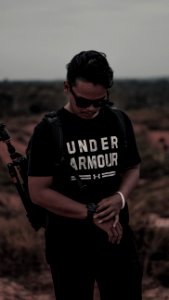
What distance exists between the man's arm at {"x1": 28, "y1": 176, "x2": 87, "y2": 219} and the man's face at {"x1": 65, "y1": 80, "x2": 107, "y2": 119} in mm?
306

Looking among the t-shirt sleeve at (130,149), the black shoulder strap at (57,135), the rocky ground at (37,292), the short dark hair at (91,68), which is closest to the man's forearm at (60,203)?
the black shoulder strap at (57,135)

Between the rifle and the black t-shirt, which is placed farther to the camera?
the rifle

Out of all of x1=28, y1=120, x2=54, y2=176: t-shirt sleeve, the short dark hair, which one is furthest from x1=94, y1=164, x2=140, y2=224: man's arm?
the short dark hair

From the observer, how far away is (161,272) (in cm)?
531

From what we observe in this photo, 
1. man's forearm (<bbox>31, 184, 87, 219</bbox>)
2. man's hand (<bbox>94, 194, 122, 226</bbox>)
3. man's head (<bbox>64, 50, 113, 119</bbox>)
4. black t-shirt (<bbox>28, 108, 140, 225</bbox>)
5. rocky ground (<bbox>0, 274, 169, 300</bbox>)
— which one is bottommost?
rocky ground (<bbox>0, 274, 169, 300</bbox>)

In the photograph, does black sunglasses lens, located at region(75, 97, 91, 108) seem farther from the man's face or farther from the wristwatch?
the wristwatch

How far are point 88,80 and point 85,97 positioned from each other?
7 centimetres

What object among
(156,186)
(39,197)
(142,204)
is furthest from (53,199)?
(156,186)

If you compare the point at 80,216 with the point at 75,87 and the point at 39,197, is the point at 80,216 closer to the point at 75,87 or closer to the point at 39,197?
the point at 39,197

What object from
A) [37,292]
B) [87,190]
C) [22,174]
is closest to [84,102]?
[87,190]

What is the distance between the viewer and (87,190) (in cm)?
264

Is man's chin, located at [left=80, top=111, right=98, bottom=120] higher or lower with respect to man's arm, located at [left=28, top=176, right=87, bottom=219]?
higher

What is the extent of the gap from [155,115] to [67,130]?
27640 millimetres

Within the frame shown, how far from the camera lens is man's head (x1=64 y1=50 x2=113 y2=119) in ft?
8.21
